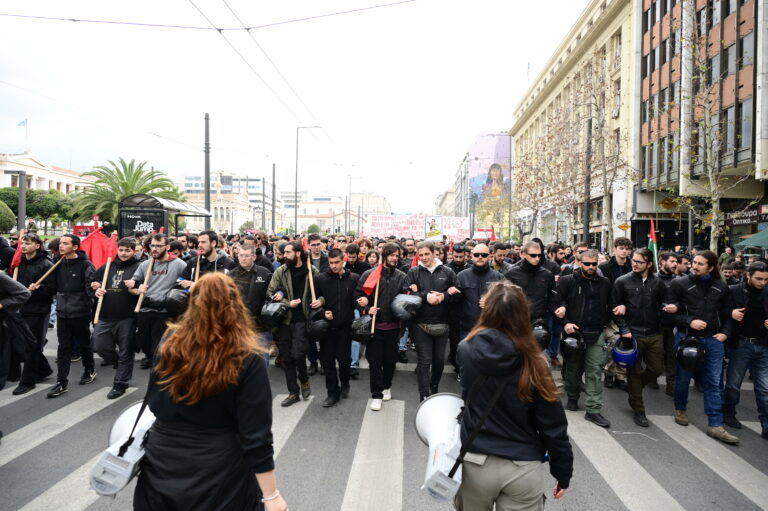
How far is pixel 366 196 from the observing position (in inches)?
7628

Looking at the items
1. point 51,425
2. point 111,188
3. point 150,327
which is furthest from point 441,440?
point 111,188

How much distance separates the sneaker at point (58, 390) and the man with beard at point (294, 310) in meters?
2.84

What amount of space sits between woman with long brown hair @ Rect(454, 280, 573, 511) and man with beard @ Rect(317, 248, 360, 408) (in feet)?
12.6

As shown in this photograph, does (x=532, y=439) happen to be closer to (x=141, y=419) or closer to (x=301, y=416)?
(x=141, y=419)

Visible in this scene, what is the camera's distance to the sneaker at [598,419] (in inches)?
214

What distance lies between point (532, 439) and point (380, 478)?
2.17 meters

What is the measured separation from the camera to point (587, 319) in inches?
229

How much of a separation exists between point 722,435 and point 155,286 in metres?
6.95

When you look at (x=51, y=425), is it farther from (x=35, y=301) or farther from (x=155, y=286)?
(x=35, y=301)

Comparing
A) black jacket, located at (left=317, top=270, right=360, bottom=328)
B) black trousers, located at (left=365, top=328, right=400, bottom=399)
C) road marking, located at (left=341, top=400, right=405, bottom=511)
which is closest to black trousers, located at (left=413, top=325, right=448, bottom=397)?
black trousers, located at (left=365, top=328, right=400, bottom=399)

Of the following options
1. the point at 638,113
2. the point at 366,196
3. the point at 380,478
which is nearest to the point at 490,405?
the point at 380,478

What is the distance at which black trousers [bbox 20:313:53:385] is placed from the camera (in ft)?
20.6

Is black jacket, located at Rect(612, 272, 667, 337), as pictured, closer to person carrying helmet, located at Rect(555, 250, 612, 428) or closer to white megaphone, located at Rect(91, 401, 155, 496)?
person carrying helmet, located at Rect(555, 250, 612, 428)

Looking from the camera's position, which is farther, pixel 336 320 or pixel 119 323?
pixel 119 323
